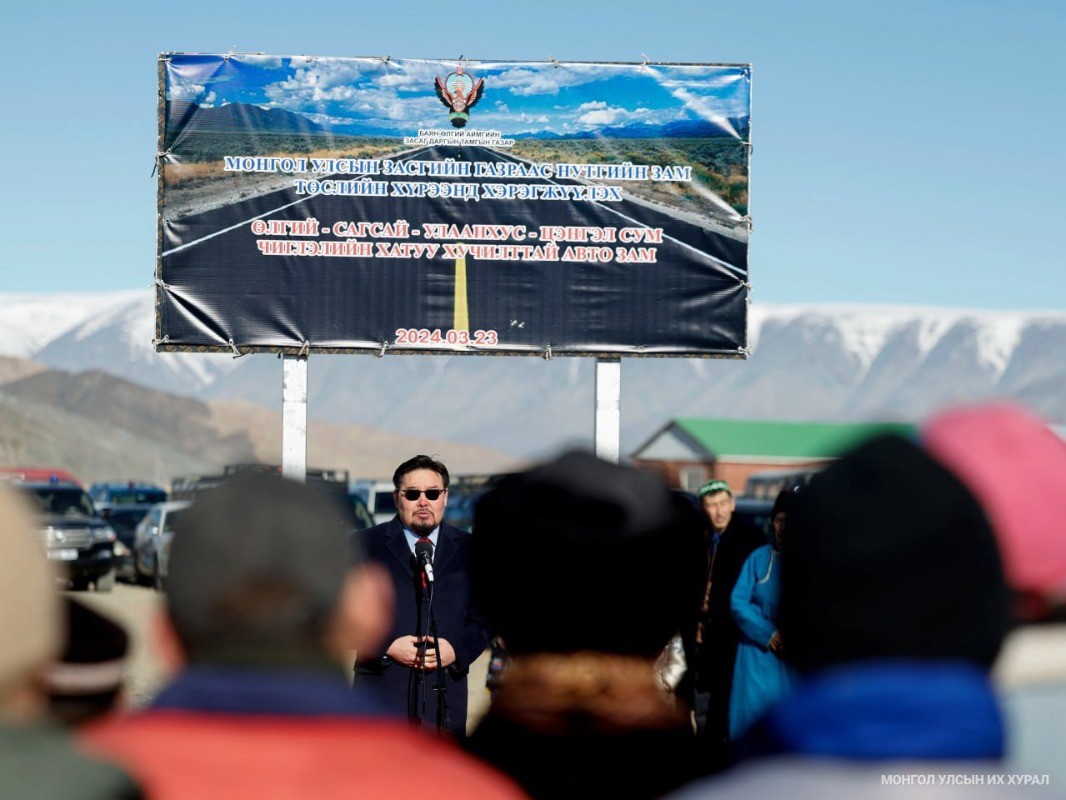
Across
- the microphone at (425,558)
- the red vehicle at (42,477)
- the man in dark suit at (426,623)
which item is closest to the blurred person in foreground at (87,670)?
the man in dark suit at (426,623)

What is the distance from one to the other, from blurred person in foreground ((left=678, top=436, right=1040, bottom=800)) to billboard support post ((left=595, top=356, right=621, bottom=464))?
42.3 feet

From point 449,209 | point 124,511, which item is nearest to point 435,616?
point 449,209

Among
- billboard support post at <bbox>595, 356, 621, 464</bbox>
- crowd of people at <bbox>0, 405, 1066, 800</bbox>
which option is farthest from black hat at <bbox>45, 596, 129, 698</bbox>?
billboard support post at <bbox>595, 356, 621, 464</bbox>

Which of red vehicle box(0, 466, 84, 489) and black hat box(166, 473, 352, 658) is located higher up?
black hat box(166, 473, 352, 658)

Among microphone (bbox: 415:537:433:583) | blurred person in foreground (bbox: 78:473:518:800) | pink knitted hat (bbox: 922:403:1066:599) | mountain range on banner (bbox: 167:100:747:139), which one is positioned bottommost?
microphone (bbox: 415:537:433:583)

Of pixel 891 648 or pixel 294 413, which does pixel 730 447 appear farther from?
pixel 891 648

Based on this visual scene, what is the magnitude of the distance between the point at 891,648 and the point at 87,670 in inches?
54.1

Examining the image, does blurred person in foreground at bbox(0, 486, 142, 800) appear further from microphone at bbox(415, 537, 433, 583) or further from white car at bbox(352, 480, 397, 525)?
white car at bbox(352, 480, 397, 525)

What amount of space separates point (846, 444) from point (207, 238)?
42.5ft

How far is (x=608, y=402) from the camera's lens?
15.1 meters

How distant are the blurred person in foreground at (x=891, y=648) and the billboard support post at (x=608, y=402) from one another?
12902 millimetres

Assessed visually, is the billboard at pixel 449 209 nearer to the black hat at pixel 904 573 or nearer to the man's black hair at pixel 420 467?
the man's black hair at pixel 420 467

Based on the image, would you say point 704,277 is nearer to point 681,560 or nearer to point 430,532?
point 430,532

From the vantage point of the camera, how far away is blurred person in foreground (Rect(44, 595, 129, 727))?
2.37 meters
